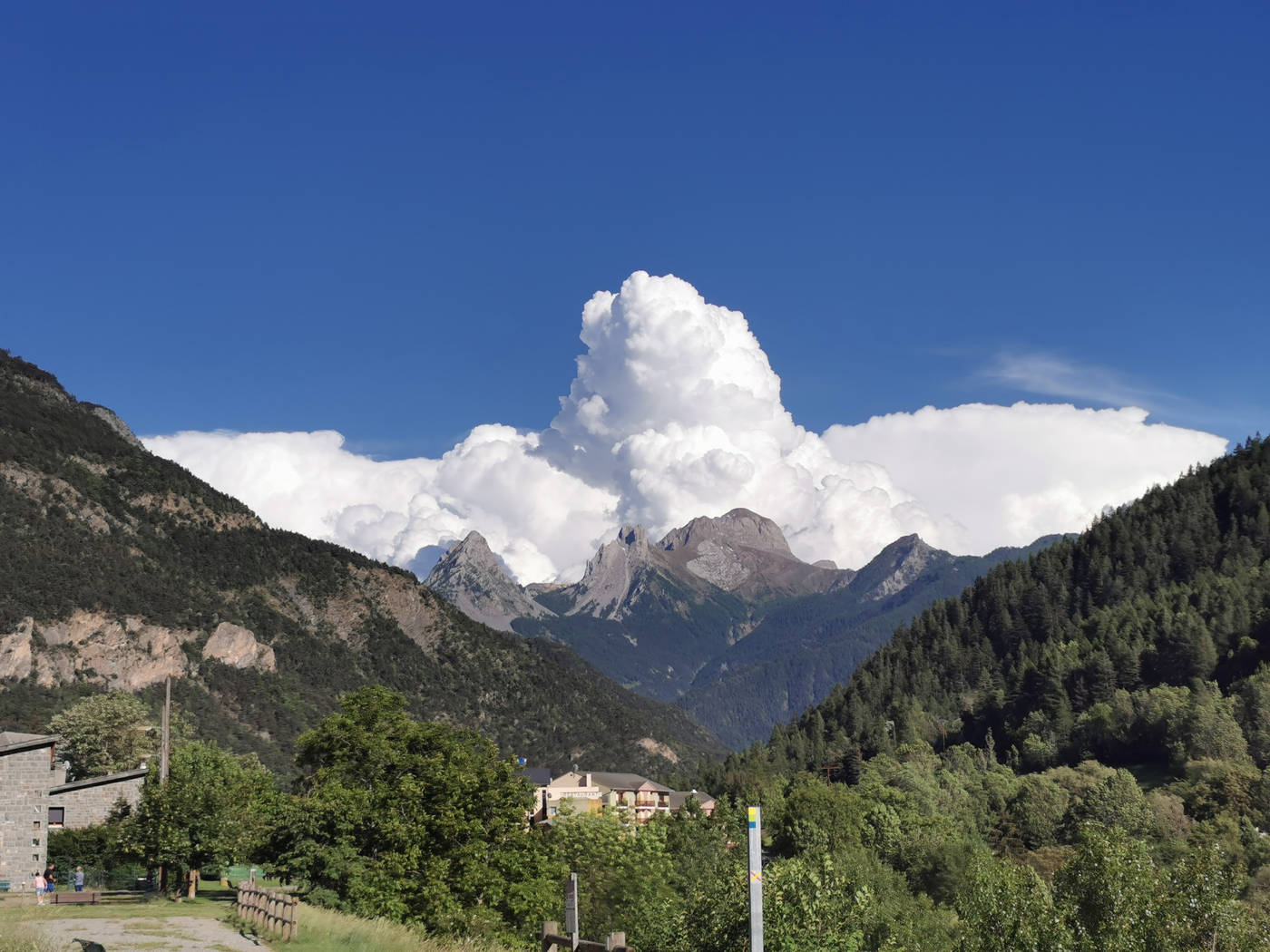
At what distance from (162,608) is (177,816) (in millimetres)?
148411

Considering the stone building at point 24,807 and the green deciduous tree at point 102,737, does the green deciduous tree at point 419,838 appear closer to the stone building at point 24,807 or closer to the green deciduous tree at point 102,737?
the stone building at point 24,807

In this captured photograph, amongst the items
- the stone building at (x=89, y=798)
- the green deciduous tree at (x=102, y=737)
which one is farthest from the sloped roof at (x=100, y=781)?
the green deciduous tree at (x=102, y=737)

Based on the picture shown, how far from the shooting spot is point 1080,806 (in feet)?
462

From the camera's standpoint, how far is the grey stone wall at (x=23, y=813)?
72625mm

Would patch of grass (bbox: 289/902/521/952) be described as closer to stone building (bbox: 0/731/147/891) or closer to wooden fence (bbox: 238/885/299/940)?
wooden fence (bbox: 238/885/299/940)

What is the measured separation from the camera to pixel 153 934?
37875 millimetres

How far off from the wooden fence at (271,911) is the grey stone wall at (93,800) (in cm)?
4855

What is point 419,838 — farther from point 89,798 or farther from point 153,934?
point 89,798

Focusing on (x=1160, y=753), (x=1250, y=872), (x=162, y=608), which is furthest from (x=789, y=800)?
(x=162, y=608)

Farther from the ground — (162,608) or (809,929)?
(162,608)

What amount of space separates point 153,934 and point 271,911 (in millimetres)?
3677

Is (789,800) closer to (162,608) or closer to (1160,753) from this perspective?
(1160,753)

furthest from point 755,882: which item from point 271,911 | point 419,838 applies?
point 419,838

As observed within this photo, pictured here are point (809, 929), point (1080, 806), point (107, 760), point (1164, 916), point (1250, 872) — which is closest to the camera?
point (809, 929)
